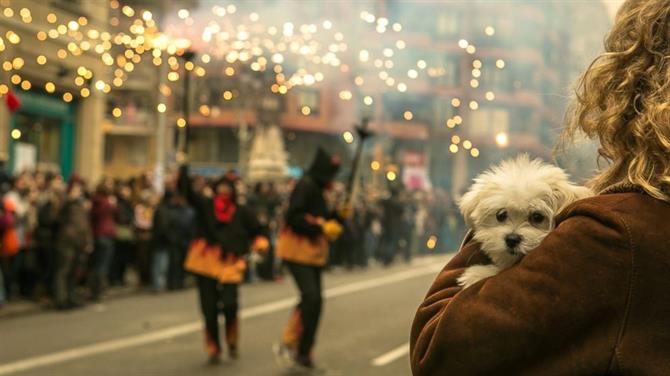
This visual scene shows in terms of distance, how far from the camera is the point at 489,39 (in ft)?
A: 37.9

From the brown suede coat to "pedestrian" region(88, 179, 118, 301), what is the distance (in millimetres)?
13732

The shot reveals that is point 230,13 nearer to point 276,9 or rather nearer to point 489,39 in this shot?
point 276,9

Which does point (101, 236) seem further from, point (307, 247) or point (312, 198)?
point (307, 247)

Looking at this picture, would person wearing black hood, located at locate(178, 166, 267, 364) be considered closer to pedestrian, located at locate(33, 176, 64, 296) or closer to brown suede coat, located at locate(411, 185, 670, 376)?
pedestrian, located at locate(33, 176, 64, 296)

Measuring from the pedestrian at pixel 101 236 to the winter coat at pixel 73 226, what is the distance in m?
0.92

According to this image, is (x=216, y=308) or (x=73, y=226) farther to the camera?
(x=73, y=226)

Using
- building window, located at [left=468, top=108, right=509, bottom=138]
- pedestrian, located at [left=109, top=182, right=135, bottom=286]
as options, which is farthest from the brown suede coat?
pedestrian, located at [left=109, top=182, right=135, bottom=286]

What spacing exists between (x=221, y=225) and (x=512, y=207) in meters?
8.33

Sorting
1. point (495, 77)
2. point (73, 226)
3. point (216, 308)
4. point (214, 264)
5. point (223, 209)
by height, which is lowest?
point (216, 308)

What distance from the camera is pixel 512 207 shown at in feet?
6.82

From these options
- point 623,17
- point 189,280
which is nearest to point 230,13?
point 189,280

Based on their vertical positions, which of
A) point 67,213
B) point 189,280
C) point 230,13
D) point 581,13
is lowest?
point 189,280

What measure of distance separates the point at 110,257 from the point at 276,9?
4.71 metres

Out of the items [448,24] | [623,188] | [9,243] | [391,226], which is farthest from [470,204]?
[391,226]
